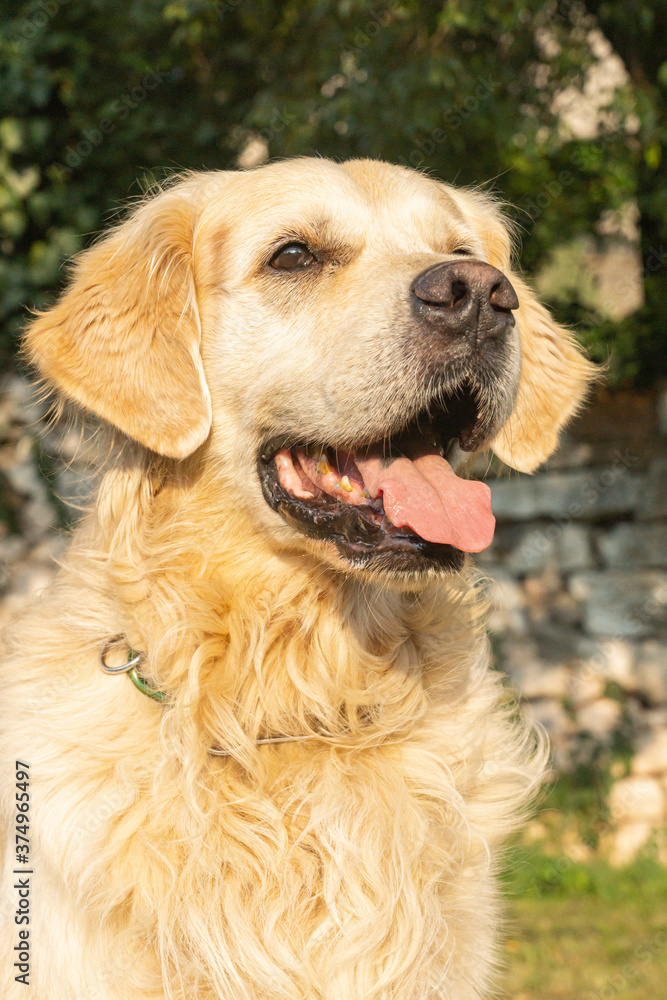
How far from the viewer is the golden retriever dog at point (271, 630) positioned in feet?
7.27

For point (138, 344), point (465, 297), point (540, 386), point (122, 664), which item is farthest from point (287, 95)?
point (122, 664)

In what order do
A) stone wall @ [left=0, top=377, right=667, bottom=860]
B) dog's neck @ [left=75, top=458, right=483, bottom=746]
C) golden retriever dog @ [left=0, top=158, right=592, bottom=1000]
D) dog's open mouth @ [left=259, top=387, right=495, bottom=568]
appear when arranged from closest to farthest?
golden retriever dog @ [left=0, top=158, right=592, bottom=1000] < dog's open mouth @ [left=259, top=387, right=495, bottom=568] < dog's neck @ [left=75, top=458, right=483, bottom=746] < stone wall @ [left=0, top=377, right=667, bottom=860]

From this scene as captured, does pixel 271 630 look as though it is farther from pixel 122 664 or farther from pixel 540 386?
pixel 540 386

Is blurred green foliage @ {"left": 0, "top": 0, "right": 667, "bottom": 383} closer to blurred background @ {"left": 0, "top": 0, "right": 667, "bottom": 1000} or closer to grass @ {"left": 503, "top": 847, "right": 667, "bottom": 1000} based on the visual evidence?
blurred background @ {"left": 0, "top": 0, "right": 667, "bottom": 1000}

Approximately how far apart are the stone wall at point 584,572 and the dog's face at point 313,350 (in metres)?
3.56

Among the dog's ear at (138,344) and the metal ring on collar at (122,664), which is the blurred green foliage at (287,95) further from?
the metal ring on collar at (122,664)

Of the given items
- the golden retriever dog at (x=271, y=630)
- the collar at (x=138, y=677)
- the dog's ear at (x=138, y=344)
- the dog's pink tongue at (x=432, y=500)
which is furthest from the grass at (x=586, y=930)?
the dog's ear at (x=138, y=344)

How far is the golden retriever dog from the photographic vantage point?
222 centimetres

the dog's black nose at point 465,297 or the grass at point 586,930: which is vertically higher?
the dog's black nose at point 465,297

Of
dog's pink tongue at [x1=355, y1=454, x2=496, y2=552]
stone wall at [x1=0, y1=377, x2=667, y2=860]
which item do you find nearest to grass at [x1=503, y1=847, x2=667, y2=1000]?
stone wall at [x1=0, y1=377, x2=667, y2=860]

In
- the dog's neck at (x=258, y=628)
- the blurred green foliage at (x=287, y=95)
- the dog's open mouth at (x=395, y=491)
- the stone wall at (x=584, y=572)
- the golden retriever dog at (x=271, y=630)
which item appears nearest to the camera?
the golden retriever dog at (x=271, y=630)

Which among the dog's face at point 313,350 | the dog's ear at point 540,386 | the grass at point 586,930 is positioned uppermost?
the dog's face at point 313,350

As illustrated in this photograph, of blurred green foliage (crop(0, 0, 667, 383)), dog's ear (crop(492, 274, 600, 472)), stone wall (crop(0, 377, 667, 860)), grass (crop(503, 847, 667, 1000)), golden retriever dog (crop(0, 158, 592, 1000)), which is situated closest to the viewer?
golden retriever dog (crop(0, 158, 592, 1000))

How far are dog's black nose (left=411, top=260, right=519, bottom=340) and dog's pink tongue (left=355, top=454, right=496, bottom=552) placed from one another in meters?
0.38
